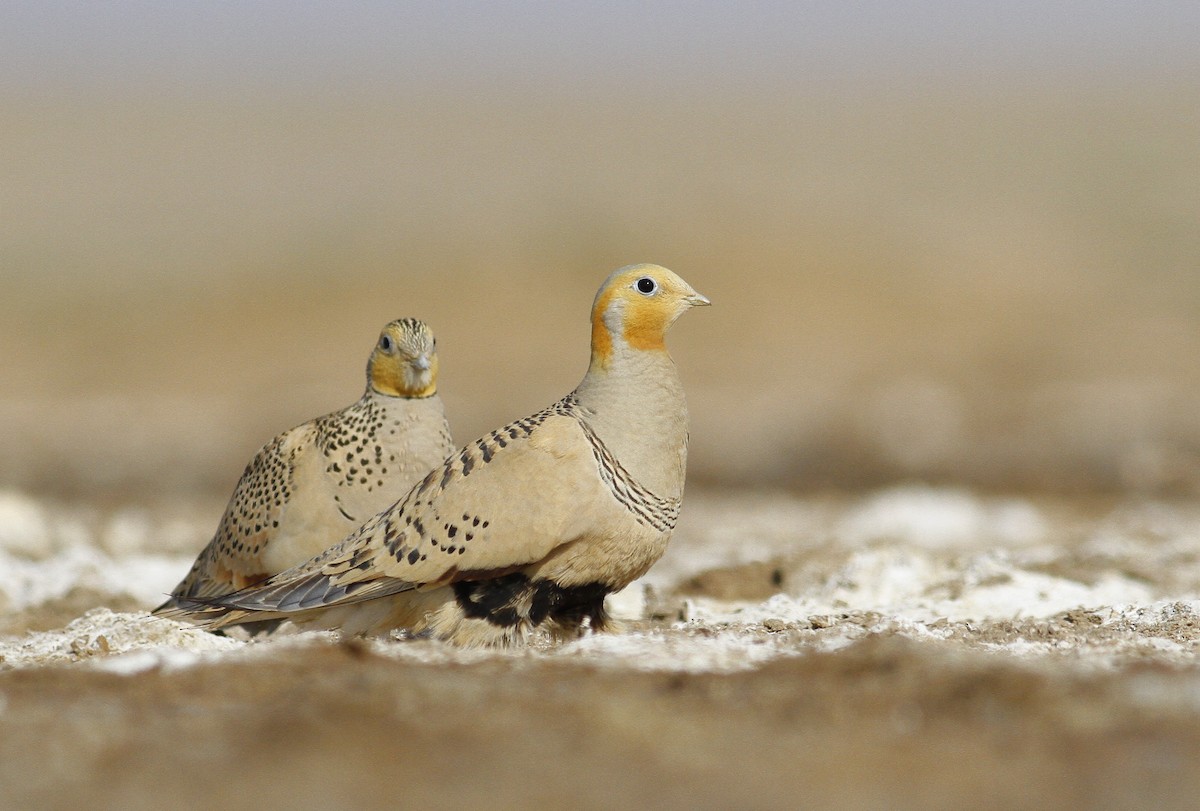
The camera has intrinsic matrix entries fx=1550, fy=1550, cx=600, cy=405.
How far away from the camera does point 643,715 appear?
13.7 feet

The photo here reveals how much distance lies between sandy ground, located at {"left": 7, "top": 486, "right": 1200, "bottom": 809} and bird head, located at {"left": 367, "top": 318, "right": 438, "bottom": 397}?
1.60m

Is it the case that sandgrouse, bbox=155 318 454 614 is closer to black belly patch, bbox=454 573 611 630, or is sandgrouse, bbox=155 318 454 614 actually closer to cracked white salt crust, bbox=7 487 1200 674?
cracked white salt crust, bbox=7 487 1200 674

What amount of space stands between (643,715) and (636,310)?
2396 millimetres

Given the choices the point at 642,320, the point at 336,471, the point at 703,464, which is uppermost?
the point at 642,320

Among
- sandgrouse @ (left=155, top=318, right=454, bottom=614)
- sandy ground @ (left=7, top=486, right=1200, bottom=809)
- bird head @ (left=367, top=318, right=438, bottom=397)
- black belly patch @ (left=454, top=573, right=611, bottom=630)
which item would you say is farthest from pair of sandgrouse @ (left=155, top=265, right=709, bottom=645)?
bird head @ (left=367, top=318, right=438, bottom=397)

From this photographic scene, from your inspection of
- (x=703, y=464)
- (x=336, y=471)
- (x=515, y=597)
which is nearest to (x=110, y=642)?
(x=336, y=471)

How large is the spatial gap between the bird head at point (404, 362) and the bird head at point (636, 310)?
141cm

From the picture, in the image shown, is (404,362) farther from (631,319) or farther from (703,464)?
(703,464)

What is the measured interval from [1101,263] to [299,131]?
5204cm

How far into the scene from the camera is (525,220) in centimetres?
3653

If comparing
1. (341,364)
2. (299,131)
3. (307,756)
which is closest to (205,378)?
(341,364)

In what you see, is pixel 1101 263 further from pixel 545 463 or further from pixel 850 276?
pixel 545 463

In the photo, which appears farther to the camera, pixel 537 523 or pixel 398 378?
pixel 398 378

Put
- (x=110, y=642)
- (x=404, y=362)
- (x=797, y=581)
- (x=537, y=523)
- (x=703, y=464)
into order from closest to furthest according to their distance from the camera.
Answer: (x=537, y=523)
(x=110, y=642)
(x=404, y=362)
(x=797, y=581)
(x=703, y=464)
